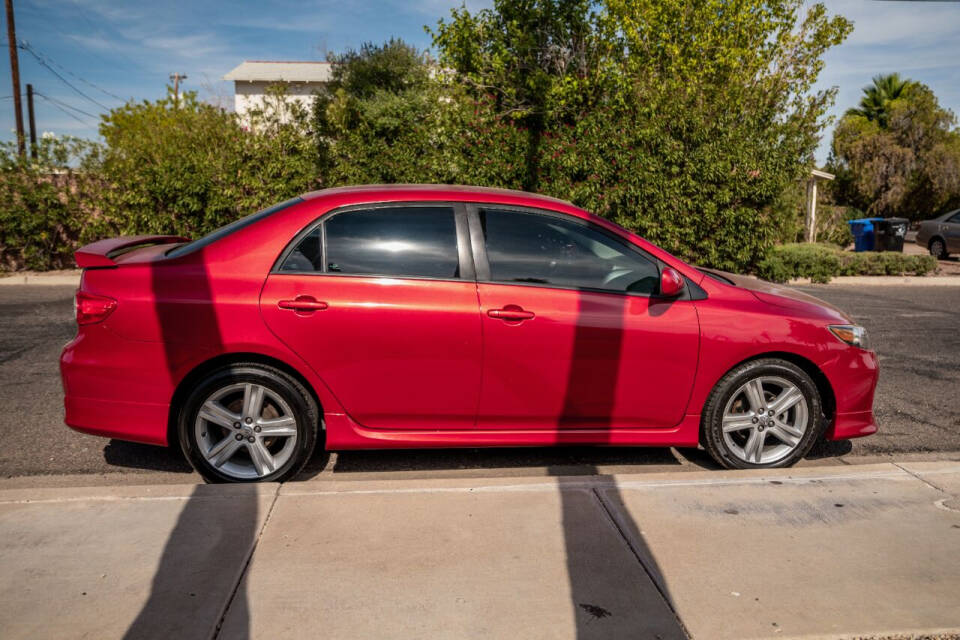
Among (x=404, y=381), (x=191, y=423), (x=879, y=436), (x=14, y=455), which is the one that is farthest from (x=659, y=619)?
(x=14, y=455)

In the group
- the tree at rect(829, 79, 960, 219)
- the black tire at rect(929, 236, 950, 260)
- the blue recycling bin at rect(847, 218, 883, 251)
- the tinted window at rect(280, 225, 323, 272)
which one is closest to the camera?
the tinted window at rect(280, 225, 323, 272)

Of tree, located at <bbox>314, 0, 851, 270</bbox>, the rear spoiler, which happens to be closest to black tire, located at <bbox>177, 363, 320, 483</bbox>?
the rear spoiler

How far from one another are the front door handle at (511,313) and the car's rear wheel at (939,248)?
22.2 metres

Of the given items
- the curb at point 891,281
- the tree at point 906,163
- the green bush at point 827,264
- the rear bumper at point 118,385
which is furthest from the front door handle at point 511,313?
the tree at point 906,163

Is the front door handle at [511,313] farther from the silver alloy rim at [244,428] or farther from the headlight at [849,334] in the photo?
the headlight at [849,334]

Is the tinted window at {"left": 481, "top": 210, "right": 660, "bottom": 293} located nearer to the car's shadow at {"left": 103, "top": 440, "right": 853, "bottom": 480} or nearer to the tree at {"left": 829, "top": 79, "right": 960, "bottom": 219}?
the car's shadow at {"left": 103, "top": 440, "right": 853, "bottom": 480}

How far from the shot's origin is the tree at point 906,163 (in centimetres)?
3878

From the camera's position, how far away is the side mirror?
4219 millimetres

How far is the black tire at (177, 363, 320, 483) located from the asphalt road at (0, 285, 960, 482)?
0.42 metres

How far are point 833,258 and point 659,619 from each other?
47.7 ft

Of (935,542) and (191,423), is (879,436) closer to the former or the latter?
(935,542)

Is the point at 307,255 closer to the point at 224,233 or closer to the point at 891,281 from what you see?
the point at 224,233

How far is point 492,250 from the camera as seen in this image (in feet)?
14.0

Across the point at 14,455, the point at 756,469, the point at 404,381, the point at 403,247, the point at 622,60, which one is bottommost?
the point at 14,455
